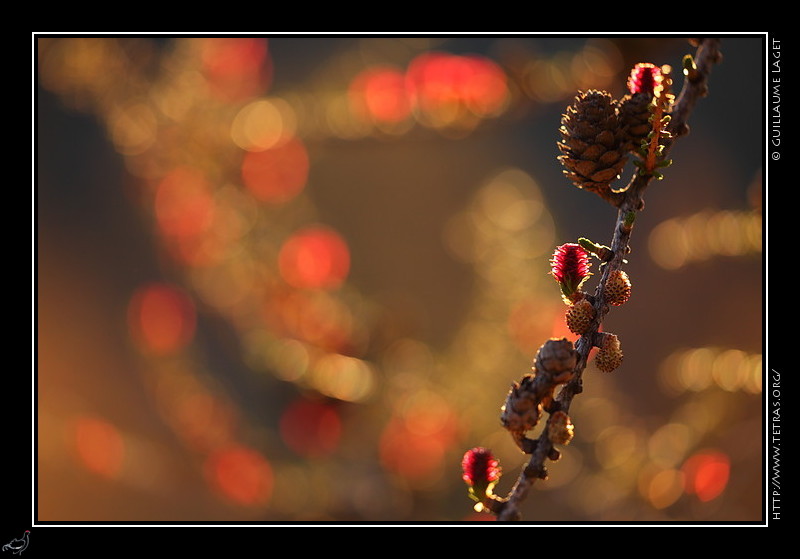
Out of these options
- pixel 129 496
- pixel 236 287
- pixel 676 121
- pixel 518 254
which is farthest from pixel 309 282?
pixel 129 496

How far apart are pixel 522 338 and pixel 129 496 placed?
102 cm

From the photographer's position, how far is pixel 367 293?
131 cm

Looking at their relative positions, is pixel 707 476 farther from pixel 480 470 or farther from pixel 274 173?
pixel 274 173

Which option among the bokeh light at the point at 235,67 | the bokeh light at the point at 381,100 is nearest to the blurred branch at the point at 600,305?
the bokeh light at the point at 381,100

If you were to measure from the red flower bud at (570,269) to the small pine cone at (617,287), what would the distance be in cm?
2

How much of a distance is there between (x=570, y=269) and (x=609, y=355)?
0.14 feet

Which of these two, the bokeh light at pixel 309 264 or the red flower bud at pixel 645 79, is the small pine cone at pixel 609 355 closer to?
the red flower bud at pixel 645 79

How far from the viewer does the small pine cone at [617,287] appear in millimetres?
280
